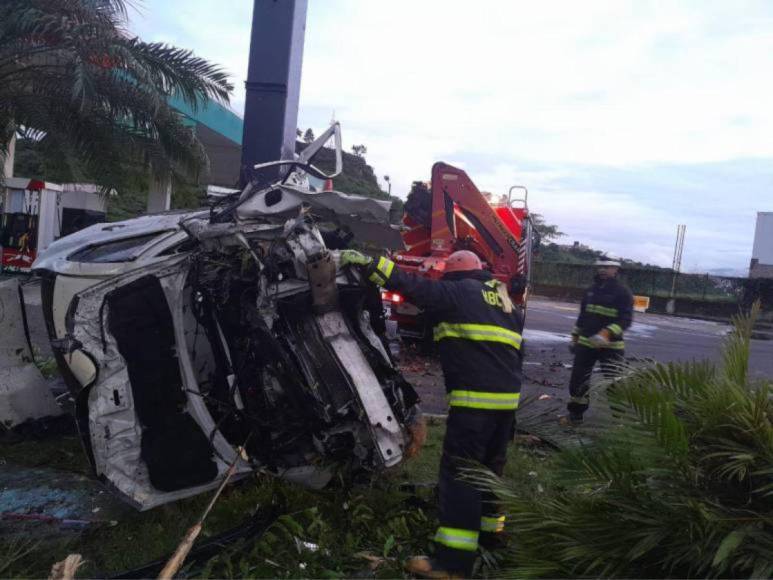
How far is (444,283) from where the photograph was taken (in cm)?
373

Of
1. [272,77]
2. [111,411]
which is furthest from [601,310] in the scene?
[111,411]

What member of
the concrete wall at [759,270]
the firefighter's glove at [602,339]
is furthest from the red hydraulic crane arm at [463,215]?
the concrete wall at [759,270]

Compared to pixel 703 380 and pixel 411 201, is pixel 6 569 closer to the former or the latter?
pixel 703 380

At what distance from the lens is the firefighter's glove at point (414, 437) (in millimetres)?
3905

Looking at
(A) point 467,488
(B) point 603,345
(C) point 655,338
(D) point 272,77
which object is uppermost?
(D) point 272,77

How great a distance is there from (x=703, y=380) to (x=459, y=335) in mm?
1252

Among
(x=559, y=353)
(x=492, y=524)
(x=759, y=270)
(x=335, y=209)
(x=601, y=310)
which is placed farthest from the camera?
(x=759, y=270)

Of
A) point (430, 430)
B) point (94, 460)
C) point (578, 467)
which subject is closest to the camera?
point (578, 467)

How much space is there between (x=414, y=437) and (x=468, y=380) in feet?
1.85

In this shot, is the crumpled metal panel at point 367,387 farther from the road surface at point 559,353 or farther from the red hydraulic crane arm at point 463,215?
the red hydraulic crane arm at point 463,215

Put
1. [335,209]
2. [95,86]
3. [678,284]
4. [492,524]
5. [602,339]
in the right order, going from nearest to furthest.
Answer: [492,524], [335,209], [602,339], [95,86], [678,284]

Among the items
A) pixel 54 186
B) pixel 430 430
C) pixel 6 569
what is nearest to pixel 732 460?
pixel 6 569

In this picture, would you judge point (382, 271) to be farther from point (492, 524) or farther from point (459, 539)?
point (492, 524)

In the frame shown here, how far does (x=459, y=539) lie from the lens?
349 cm
